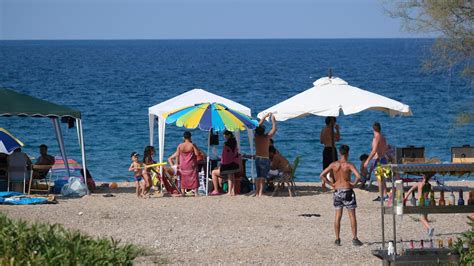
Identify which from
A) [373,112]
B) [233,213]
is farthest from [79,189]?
[373,112]

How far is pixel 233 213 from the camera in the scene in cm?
1608

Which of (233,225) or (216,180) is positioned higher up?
(216,180)

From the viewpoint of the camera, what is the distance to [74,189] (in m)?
18.3

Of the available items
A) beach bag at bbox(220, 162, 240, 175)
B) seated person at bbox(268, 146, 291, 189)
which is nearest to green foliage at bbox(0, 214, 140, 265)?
beach bag at bbox(220, 162, 240, 175)

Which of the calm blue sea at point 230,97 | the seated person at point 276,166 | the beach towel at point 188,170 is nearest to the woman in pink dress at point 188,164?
the beach towel at point 188,170

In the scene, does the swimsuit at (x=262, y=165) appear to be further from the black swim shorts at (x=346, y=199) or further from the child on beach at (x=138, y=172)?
the black swim shorts at (x=346, y=199)

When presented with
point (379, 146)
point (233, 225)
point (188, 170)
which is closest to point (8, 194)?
point (188, 170)

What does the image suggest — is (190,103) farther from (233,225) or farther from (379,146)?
(233,225)

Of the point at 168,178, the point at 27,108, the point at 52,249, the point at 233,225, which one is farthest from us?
the point at 168,178

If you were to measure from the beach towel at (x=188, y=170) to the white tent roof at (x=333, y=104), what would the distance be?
148 cm

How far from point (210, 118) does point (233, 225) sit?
3.70 meters

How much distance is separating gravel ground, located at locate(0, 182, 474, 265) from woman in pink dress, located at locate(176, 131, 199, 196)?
0.41 meters

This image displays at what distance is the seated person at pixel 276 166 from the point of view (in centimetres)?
1842

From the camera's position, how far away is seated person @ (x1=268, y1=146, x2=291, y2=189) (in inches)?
725
